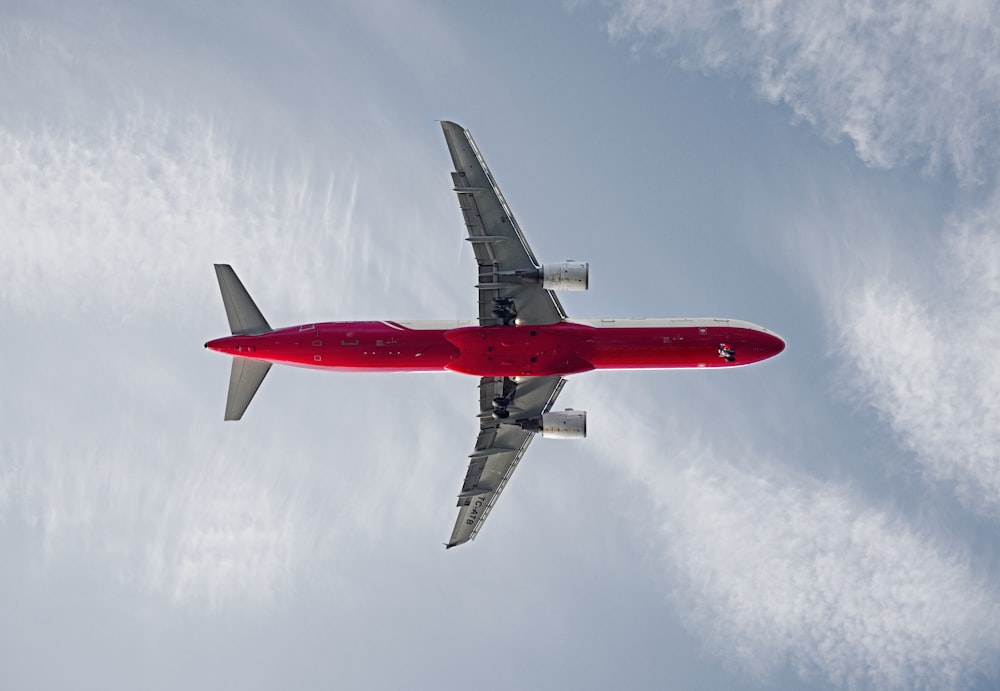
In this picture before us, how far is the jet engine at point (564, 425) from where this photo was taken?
73.1 meters

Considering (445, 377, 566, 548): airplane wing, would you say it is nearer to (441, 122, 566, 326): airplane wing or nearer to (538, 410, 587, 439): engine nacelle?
(538, 410, 587, 439): engine nacelle

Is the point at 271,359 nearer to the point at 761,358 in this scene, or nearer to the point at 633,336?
the point at 633,336

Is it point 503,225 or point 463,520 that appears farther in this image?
point 463,520

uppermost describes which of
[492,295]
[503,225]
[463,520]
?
[503,225]

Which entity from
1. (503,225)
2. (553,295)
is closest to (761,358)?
(553,295)

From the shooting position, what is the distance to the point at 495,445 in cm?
7794

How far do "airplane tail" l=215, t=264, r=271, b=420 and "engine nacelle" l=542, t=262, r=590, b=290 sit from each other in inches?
758

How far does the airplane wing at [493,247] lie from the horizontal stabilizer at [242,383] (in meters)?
15.7

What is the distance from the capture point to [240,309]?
70438 millimetres

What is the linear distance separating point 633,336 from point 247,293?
86.2 feet

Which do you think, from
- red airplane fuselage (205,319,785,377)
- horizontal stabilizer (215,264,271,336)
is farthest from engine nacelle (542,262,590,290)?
horizontal stabilizer (215,264,271,336)

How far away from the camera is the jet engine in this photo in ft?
240

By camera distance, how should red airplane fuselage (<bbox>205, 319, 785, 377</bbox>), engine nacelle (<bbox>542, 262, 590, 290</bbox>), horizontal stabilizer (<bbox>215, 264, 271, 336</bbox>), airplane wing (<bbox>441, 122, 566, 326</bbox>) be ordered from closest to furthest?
airplane wing (<bbox>441, 122, 566, 326</bbox>)
engine nacelle (<bbox>542, 262, 590, 290</bbox>)
red airplane fuselage (<bbox>205, 319, 785, 377</bbox>)
horizontal stabilizer (<bbox>215, 264, 271, 336</bbox>)

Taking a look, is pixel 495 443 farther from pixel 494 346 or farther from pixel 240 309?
pixel 240 309
